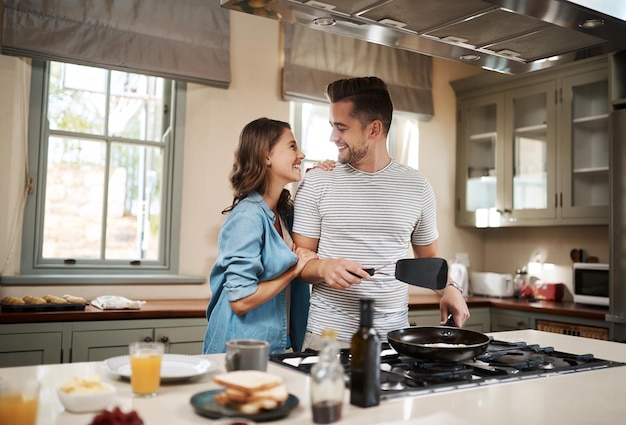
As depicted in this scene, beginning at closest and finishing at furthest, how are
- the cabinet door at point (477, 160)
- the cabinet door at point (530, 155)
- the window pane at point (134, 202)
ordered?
the window pane at point (134, 202) < the cabinet door at point (530, 155) < the cabinet door at point (477, 160)

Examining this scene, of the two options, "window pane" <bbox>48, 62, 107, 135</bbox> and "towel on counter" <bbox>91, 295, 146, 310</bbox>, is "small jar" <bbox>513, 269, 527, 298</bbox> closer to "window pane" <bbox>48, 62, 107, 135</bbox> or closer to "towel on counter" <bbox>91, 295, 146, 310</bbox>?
"towel on counter" <bbox>91, 295, 146, 310</bbox>

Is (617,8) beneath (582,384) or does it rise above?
above

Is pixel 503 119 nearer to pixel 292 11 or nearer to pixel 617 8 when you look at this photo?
pixel 617 8

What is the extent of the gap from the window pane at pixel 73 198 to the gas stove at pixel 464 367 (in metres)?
2.30

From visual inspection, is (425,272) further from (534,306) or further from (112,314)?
(534,306)

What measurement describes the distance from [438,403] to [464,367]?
35cm

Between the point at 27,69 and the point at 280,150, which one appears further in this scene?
the point at 27,69

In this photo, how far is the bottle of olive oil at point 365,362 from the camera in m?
1.13

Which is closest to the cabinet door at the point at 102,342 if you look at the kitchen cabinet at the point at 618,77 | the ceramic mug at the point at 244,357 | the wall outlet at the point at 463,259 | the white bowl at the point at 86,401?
the ceramic mug at the point at 244,357

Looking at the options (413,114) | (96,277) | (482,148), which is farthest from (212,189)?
(482,148)

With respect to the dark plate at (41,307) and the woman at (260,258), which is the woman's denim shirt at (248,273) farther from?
the dark plate at (41,307)

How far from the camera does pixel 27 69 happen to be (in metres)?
3.29

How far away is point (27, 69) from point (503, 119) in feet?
10.2

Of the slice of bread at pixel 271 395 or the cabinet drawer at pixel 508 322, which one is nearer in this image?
the slice of bread at pixel 271 395
